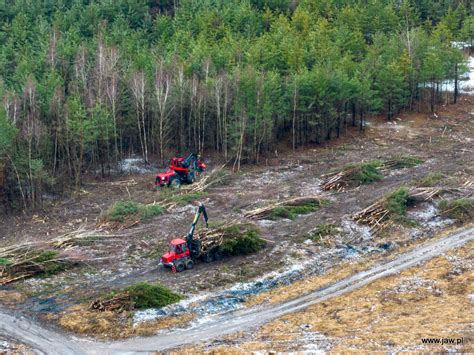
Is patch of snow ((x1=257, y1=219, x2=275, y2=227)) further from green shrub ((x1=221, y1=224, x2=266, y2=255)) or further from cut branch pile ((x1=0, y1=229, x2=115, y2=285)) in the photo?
cut branch pile ((x1=0, y1=229, x2=115, y2=285))

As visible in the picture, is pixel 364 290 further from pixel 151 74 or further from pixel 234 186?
pixel 151 74

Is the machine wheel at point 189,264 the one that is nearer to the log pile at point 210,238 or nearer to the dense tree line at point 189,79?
the log pile at point 210,238

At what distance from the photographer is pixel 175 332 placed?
85.8ft

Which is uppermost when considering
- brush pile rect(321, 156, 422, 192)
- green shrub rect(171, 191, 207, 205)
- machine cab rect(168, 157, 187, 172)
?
machine cab rect(168, 157, 187, 172)

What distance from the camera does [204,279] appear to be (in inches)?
1204

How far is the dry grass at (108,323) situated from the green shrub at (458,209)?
707 inches

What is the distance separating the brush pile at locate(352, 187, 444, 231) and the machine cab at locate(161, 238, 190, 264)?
10730 millimetres

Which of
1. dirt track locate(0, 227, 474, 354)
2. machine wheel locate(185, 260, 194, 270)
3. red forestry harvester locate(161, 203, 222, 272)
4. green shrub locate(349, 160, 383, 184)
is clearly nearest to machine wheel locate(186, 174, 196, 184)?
green shrub locate(349, 160, 383, 184)

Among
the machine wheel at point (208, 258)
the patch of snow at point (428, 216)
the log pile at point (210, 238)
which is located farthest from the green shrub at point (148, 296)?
the patch of snow at point (428, 216)

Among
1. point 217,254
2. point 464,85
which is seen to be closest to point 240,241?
point 217,254

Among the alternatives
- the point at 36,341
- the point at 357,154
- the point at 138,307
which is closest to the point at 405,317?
the point at 138,307

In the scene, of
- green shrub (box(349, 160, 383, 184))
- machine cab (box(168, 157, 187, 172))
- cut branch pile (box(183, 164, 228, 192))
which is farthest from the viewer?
machine cab (box(168, 157, 187, 172))

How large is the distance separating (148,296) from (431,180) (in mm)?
21911

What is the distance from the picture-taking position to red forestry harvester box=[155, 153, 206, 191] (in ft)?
141
